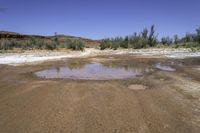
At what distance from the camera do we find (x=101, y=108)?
4996 millimetres

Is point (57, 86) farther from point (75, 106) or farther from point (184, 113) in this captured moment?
point (184, 113)

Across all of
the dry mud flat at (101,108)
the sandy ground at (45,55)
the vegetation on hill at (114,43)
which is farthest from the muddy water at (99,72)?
the vegetation on hill at (114,43)

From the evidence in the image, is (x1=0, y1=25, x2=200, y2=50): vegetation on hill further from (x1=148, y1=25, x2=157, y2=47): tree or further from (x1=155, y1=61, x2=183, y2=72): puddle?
(x1=155, y1=61, x2=183, y2=72): puddle

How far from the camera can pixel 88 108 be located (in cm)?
502

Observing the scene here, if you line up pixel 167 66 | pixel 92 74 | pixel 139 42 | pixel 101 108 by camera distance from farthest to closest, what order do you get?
pixel 139 42
pixel 167 66
pixel 92 74
pixel 101 108

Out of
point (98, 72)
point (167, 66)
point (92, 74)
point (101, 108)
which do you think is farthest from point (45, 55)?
point (101, 108)

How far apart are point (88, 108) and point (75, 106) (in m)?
0.35

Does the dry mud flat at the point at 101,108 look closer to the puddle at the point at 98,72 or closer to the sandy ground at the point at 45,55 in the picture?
the puddle at the point at 98,72

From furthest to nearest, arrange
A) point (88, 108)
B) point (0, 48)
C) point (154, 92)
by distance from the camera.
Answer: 1. point (0, 48)
2. point (154, 92)
3. point (88, 108)

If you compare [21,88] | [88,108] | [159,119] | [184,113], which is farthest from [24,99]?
[184,113]

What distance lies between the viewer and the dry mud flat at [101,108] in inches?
156

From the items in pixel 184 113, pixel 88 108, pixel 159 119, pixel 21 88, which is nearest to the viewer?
pixel 159 119

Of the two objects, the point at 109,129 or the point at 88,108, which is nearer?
the point at 109,129

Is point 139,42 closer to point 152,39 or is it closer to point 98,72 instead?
point 152,39
